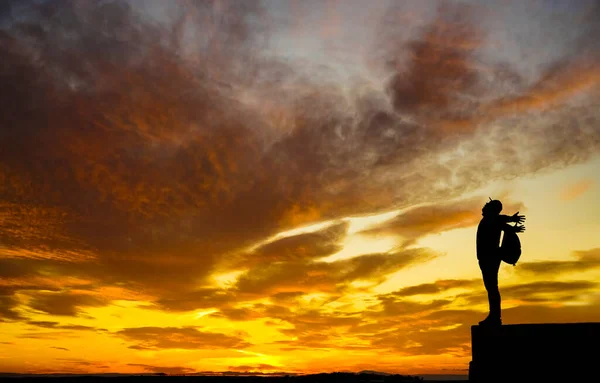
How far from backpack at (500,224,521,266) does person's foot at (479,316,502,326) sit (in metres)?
1.66

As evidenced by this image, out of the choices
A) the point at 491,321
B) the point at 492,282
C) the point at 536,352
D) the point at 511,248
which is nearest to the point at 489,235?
the point at 511,248

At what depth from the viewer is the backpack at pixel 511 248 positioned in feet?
53.2

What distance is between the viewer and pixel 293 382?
108 ft

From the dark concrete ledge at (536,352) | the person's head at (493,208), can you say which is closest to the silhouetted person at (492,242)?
the person's head at (493,208)

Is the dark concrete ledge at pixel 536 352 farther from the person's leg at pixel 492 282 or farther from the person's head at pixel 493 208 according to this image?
the person's head at pixel 493 208

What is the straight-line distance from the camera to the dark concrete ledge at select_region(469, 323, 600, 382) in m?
14.1

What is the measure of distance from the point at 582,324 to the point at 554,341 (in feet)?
2.64

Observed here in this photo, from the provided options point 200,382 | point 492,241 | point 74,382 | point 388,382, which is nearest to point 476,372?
point 492,241

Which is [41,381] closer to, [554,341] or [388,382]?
[388,382]

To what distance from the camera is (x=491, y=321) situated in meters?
15.9

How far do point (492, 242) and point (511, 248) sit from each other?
1.77 feet

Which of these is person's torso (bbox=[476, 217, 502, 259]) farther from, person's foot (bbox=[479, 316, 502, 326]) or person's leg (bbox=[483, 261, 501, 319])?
person's foot (bbox=[479, 316, 502, 326])

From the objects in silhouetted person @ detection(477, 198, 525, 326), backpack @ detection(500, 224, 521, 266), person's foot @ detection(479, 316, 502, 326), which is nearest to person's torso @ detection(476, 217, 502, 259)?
silhouetted person @ detection(477, 198, 525, 326)

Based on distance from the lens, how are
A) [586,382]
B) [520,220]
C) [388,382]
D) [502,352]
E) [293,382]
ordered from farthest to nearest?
1. [293,382]
2. [388,382]
3. [520,220]
4. [502,352]
5. [586,382]
